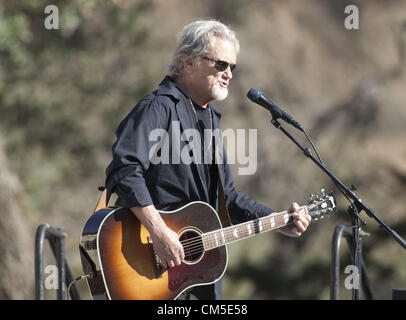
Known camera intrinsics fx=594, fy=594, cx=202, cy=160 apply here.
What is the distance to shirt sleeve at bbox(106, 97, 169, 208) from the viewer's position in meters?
2.76

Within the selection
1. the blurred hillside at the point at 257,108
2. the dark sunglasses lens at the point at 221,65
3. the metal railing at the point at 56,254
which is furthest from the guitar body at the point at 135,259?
the blurred hillside at the point at 257,108

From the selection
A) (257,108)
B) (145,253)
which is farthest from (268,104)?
(257,108)

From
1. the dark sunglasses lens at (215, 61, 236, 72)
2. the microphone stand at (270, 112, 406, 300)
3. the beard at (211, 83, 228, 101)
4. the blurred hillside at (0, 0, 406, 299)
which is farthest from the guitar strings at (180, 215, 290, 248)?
the blurred hillside at (0, 0, 406, 299)

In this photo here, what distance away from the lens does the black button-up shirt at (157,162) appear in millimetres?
2793

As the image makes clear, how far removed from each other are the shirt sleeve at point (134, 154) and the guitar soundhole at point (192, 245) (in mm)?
352

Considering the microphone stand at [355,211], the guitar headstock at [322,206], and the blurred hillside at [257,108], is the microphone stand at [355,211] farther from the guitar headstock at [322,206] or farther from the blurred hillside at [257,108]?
the blurred hillside at [257,108]

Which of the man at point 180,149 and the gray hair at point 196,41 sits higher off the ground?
the gray hair at point 196,41

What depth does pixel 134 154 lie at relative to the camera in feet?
9.29

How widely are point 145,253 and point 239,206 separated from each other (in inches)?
30.4

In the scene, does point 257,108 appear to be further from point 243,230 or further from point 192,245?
point 192,245

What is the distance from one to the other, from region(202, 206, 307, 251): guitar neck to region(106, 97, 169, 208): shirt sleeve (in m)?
0.48

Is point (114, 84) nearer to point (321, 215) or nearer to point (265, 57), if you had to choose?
point (265, 57)

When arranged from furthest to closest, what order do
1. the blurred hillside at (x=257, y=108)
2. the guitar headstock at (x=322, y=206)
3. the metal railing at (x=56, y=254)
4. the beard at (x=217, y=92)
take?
the blurred hillside at (x=257, y=108)
the guitar headstock at (x=322, y=206)
the beard at (x=217, y=92)
the metal railing at (x=56, y=254)

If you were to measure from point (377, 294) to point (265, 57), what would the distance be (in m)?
5.69
